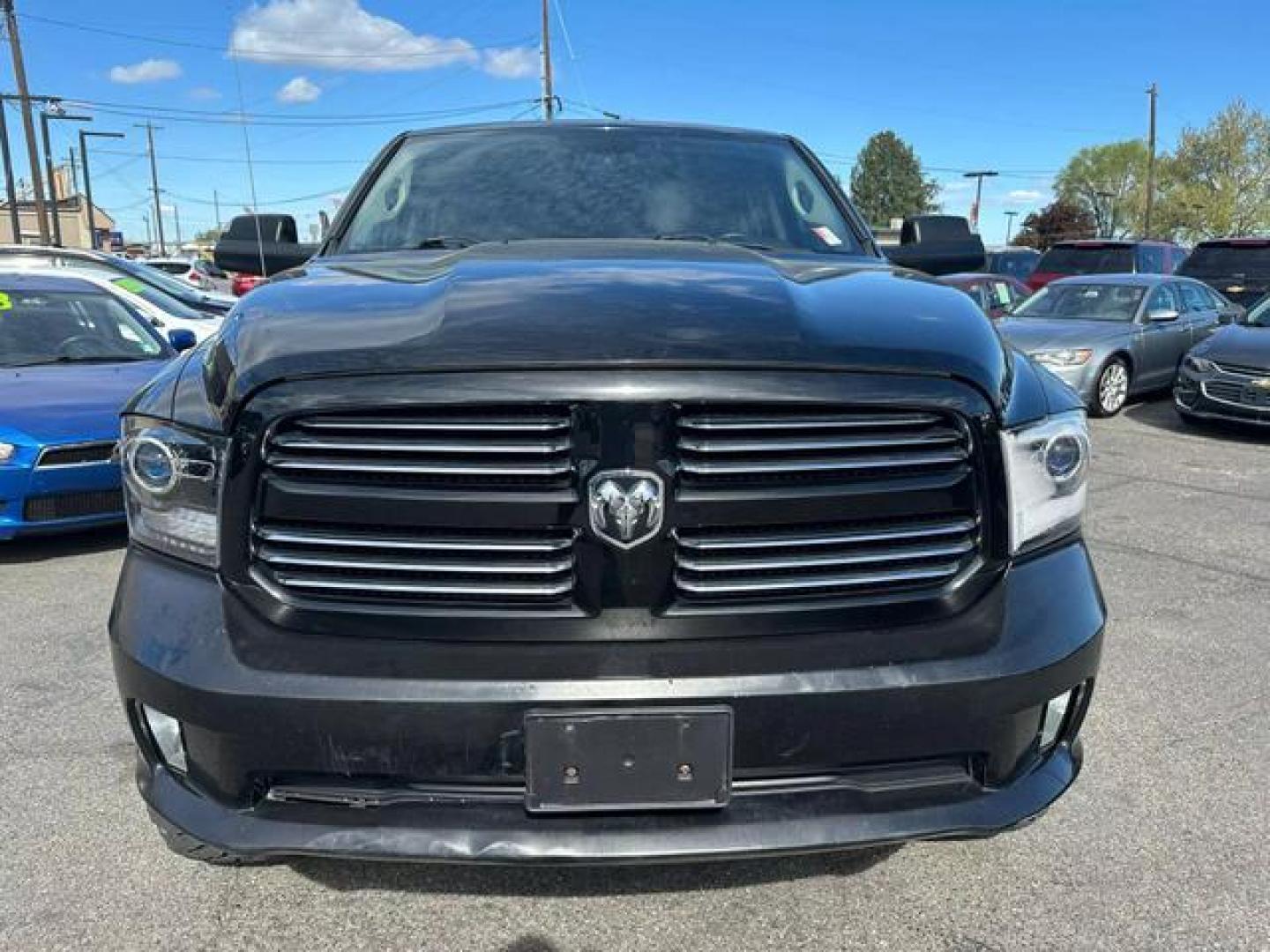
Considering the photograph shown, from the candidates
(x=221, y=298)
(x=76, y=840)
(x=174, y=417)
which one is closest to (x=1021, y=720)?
(x=174, y=417)

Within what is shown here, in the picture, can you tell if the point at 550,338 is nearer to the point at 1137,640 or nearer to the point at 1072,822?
the point at 1072,822

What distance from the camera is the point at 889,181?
97.6 m

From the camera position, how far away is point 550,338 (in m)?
1.82

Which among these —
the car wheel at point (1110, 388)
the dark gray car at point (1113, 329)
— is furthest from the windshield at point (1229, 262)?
the car wheel at point (1110, 388)

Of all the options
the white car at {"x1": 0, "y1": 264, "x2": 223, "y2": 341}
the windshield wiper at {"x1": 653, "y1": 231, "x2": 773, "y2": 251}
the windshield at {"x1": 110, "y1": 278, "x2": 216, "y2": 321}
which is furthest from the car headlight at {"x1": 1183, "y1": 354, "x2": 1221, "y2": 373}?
the windshield at {"x1": 110, "y1": 278, "x2": 216, "y2": 321}

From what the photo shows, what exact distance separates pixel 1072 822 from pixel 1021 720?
103 centimetres

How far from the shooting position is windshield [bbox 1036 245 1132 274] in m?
16.5

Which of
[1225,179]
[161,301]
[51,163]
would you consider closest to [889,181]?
[1225,179]

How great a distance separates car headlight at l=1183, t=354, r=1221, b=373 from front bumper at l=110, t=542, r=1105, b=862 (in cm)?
917

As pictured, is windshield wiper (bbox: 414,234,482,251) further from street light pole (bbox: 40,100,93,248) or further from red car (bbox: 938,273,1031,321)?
street light pole (bbox: 40,100,93,248)

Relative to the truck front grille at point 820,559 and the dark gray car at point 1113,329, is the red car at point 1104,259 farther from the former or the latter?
the truck front grille at point 820,559

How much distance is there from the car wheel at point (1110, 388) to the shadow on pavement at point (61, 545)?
9.45 metres

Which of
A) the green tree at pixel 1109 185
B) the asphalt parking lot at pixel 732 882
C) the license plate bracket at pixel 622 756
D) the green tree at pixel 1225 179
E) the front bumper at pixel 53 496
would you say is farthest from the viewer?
the green tree at pixel 1109 185

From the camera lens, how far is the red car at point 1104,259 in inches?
648
